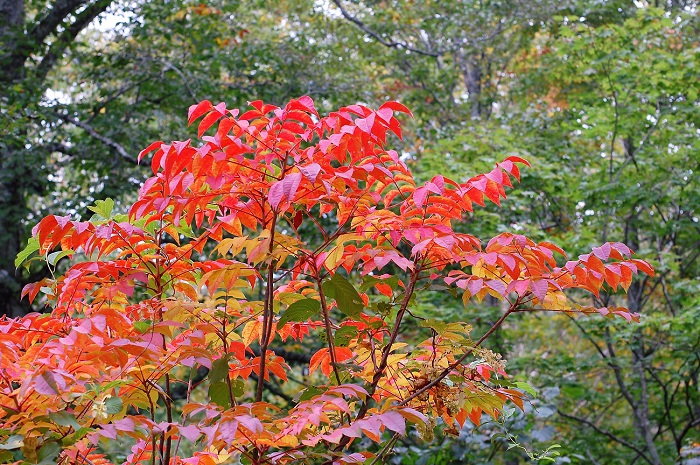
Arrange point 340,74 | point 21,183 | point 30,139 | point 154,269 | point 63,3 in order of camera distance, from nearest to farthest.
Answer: point 154,269 → point 21,183 → point 30,139 → point 63,3 → point 340,74

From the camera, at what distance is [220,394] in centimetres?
180

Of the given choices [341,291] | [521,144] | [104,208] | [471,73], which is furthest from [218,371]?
[471,73]

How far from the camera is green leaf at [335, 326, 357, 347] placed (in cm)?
188

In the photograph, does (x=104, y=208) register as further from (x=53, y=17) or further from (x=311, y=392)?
(x=53, y=17)

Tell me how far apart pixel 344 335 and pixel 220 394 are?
13.8 inches

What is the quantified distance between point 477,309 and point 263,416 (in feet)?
15.0

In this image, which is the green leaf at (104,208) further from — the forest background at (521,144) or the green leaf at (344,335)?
the forest background at (521,144)

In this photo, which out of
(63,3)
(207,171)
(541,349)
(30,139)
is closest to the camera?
(207,171)

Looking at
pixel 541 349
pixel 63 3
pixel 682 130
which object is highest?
pixel 63 3

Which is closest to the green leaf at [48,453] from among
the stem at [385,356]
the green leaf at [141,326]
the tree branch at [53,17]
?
the green leaf at [141,326]

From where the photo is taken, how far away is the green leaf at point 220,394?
178 cm

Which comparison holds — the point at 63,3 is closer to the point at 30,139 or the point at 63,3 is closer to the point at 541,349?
the point at 30,139

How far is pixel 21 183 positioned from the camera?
18.8ft

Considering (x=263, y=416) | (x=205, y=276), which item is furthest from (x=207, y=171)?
(x=263, y=416)
